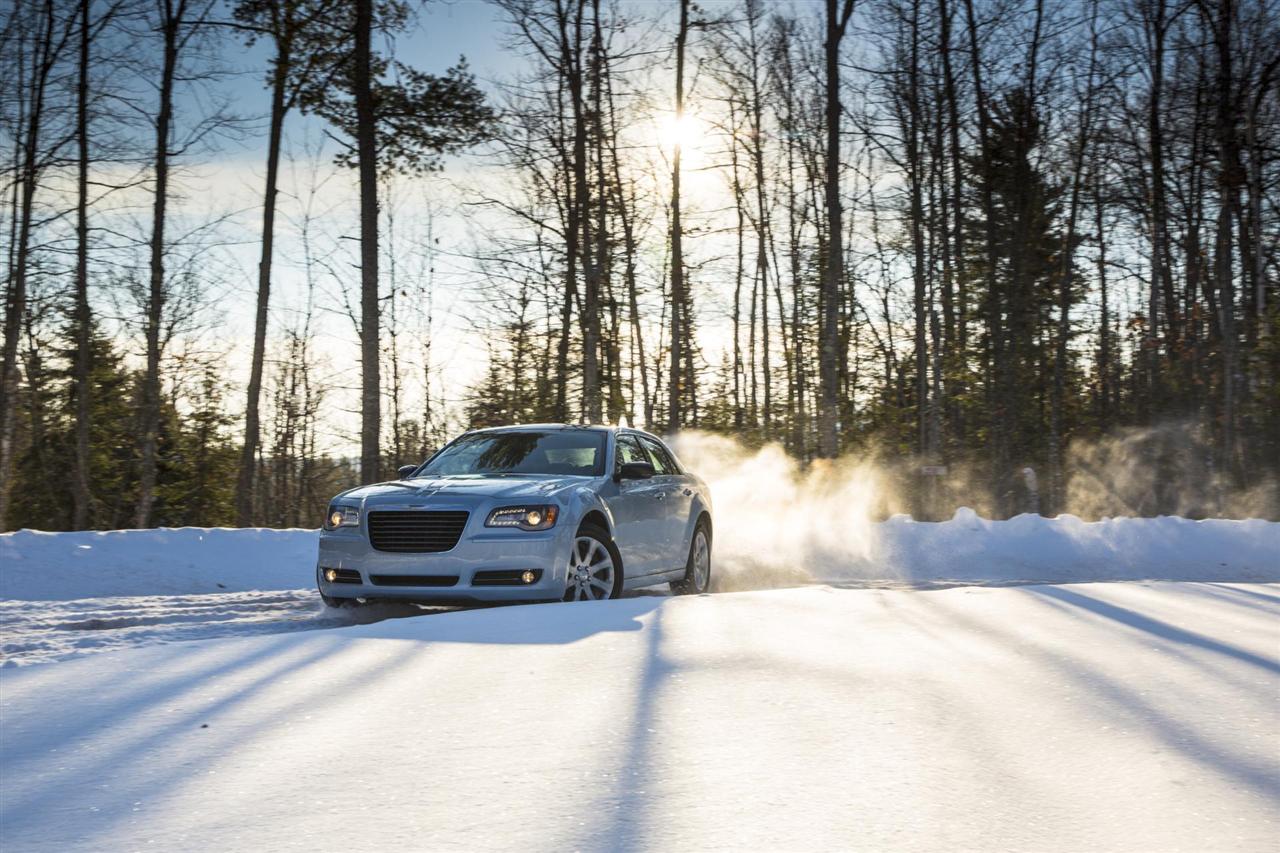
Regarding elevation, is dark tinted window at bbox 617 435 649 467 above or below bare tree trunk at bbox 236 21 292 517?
below

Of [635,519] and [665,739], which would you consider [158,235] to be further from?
[665,739]

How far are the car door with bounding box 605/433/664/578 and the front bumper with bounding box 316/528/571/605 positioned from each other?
3.31 ft

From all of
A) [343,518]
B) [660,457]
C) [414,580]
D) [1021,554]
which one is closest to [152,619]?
[343,518]

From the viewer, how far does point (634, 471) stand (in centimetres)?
972

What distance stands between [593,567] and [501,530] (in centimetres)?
97

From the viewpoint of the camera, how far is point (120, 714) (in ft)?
13.5

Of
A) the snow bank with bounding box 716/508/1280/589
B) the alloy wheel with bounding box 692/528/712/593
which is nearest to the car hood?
the alloy wheel with bounding box 692/528/712/593

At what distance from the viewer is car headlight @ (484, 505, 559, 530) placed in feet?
27.4

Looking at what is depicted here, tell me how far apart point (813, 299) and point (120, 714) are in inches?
1567

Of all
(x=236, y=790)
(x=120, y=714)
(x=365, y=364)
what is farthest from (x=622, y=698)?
(x=365, y=364)

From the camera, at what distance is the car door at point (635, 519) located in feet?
31.0

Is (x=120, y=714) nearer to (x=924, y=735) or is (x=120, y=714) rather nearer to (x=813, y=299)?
(x=924, y=735)

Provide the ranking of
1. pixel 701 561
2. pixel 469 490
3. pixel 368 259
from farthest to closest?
pixel 368 259
pixel 701 561
pixel 469 490

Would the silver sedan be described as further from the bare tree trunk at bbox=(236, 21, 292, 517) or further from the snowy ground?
the bare tree trunk at bbox=(236, 21, 292, 517)
